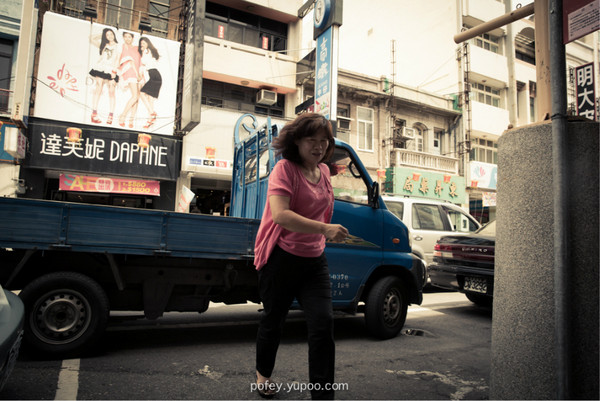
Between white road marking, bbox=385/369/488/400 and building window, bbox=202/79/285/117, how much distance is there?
13434 mm

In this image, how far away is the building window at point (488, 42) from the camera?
23.2 meters

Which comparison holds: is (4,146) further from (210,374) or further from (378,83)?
(378,83)

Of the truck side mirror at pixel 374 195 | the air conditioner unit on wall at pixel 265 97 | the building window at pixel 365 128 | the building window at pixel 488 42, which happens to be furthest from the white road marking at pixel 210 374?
the building window at pixel 488 42

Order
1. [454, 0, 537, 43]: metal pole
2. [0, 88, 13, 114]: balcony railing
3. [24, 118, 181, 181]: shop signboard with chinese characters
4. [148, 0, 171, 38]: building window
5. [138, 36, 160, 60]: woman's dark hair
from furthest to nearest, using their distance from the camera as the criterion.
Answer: [148, 0, 171, 38]: building window < [138, 36, 160, 60]: woman's dark hair < [24, 118, 181, 181]: shop signboard with chinese characters < [0, 88, 13, 114]: balcony railing < [454, 0, 537, 43]: metal pole

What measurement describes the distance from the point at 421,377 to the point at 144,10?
50.7 ft

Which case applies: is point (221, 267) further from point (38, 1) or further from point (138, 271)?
point (38, 1)

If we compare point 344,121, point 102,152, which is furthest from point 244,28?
point 102,152

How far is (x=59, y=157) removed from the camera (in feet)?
40.4

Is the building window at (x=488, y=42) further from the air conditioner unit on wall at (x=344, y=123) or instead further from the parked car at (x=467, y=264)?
the parked car at (x=467, y=264)

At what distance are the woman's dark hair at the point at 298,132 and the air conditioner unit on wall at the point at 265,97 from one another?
14.0m

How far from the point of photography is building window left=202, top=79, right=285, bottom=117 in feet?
51.5

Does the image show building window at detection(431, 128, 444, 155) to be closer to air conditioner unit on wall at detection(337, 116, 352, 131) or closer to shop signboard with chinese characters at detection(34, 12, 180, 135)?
air conditioner unit on wall at detection(337, 116, 352, 131)

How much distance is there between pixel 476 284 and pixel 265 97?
11.8m

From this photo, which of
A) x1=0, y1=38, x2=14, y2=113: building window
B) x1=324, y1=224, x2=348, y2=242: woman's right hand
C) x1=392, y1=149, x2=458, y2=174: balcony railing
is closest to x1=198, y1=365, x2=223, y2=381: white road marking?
x1=324, y1=224, x2=348, y2=242: woman's right hand
